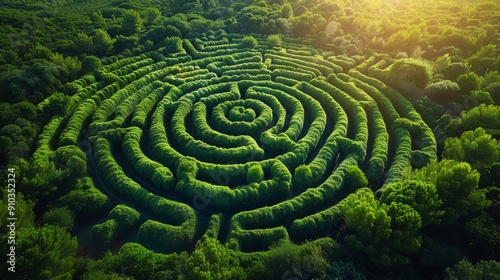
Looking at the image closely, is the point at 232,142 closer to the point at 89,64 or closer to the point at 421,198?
the point at 421,198

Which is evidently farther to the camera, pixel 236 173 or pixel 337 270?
pixel 236 173

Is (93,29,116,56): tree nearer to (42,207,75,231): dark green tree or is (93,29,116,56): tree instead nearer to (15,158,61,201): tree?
(15,158,61,201): tree

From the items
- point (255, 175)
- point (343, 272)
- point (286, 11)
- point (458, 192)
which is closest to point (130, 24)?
point (286, 11)

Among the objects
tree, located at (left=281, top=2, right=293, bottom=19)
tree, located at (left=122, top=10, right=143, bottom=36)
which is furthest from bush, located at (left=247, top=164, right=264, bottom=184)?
tree, located at (left=281, top=2, right=293, bottom=19)

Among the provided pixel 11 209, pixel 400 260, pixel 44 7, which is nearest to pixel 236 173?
pixel 400 260

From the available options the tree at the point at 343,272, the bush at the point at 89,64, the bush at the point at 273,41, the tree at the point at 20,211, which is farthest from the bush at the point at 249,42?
the tree at the point at 343,272

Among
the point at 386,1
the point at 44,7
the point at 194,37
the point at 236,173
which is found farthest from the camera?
the point at 386,1

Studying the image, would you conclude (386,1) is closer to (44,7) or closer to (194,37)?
(194,37)
